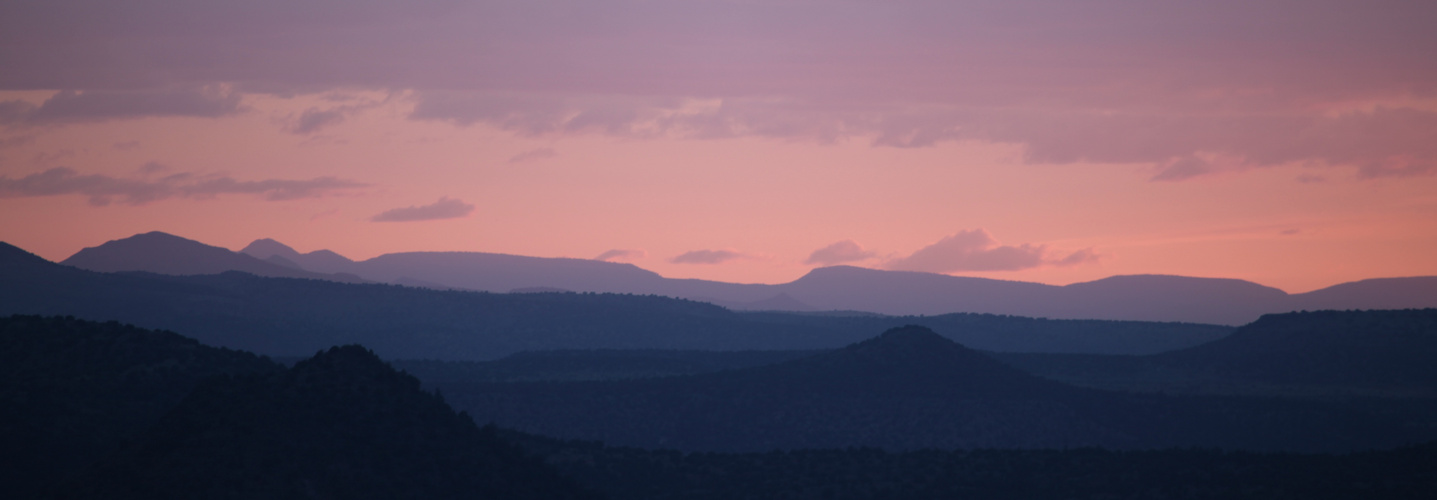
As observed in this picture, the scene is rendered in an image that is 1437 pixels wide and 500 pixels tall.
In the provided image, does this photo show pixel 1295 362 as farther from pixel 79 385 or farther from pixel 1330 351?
pixel 79 385

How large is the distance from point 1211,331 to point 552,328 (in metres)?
79.0

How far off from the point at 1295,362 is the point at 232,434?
80867 mm

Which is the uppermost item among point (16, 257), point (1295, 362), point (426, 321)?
point (16, 257)

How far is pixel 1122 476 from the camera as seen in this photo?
41594 mm

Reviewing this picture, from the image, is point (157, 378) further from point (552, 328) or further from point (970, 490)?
point (552, 328)

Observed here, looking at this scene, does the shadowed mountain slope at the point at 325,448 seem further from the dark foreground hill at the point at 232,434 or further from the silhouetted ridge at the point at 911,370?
the silhouetted ridge at the point at 911,370

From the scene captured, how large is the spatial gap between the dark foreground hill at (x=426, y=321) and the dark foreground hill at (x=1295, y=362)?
31.4m

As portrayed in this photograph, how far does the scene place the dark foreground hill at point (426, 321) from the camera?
117 m

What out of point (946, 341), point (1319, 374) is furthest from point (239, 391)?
point (1319, 374)

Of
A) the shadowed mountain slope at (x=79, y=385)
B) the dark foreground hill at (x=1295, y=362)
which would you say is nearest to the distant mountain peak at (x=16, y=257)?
the shadowed mountain slope at (x=79, y=385)

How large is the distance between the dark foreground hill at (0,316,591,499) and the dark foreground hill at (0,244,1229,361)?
73500mm

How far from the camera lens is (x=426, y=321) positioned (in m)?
134

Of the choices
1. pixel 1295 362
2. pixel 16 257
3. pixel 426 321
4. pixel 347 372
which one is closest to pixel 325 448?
pixel 347 372

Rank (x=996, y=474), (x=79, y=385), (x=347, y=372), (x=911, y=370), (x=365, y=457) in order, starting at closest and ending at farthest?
(x=365, y=457)
(x=347, y=372)
(x=79, y=385)
(x=996, y=474)
(x=911, y=370)
